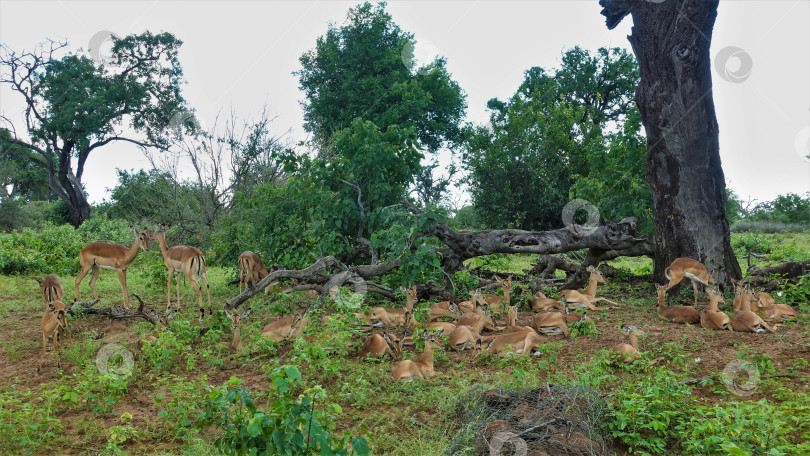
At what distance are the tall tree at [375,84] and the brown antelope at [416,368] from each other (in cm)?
2353

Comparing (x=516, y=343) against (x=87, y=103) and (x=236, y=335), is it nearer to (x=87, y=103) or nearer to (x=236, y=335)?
(x=236, y=335)

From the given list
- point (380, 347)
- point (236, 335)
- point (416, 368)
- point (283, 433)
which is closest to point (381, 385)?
point (416, 368)

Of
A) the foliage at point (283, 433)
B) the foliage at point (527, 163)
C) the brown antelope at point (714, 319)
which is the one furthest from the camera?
the foliage at point (527, 163)

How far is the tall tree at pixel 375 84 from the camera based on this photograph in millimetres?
29984

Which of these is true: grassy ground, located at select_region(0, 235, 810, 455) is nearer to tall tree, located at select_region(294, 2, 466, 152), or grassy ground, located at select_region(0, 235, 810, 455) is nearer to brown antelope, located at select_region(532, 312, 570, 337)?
brown antelope, located at select_region(532, 312, 570, 337)

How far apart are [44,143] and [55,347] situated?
83.0ft

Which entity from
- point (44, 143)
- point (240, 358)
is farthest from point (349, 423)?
point (44, 143)

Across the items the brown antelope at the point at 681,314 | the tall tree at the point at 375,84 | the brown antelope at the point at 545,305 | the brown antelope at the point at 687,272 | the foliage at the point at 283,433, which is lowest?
the foliage at the point at 283,433

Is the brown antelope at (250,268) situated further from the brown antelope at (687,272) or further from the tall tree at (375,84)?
the tall tree at (375,84)

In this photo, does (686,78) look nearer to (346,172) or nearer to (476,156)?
(346,172)

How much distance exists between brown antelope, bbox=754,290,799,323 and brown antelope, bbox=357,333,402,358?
4.53 meters

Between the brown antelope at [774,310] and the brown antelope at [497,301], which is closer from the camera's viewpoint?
the brown antelope at [774,310]

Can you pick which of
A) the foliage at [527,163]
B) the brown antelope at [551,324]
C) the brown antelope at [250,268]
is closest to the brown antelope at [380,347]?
the brown antelope at [551,324]

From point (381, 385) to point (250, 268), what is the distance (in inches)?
220
